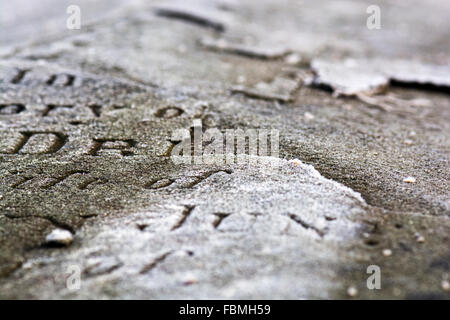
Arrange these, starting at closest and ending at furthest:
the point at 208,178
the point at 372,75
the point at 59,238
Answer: the point at 59,238, the point at 208,178, the point at 372,75

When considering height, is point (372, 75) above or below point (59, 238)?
above

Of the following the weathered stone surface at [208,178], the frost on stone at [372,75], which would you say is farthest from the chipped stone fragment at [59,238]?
the frost on stone at [372,75]

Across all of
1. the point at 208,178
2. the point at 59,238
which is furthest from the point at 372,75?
the point at 59,238

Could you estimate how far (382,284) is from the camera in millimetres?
1386

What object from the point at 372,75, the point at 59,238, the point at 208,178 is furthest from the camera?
the point at 372,75

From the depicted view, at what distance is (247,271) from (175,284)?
222 millimetres

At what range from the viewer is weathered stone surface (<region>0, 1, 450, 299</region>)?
1.44m

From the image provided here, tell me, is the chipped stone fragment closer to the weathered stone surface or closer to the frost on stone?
the weathered stone surface

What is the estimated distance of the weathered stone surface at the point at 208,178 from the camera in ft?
4.72

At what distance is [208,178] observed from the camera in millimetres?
1921

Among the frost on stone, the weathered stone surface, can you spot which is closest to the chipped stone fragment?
the weathered stone surface

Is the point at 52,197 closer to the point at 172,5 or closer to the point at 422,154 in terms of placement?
the point at 422,154

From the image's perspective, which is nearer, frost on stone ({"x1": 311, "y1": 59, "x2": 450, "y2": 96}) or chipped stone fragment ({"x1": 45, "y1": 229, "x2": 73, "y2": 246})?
chipped stone fragment ({"x1": 45, "y1": 229, "x2": 73, "y2": 246})

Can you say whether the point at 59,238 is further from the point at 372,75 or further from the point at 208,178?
the point at 372,75
